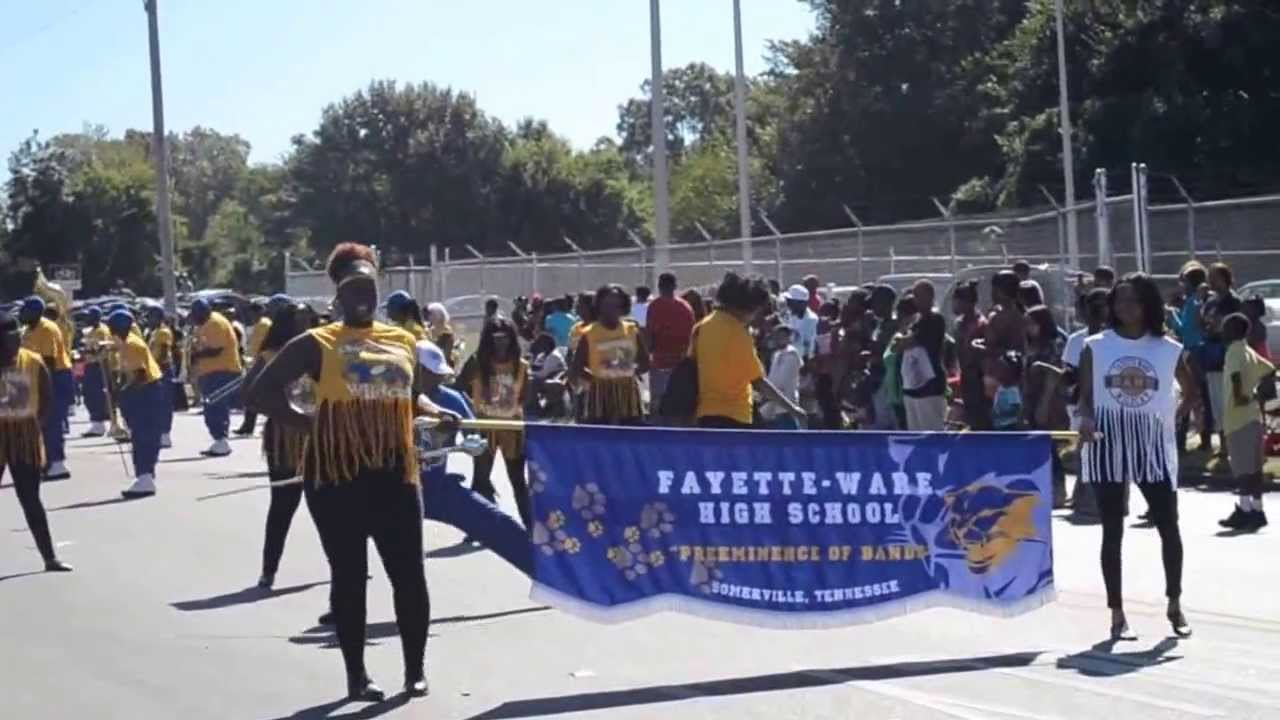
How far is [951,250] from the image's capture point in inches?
1080


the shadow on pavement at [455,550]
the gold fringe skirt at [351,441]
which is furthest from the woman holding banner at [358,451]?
the shadow on pavement at [455,550]

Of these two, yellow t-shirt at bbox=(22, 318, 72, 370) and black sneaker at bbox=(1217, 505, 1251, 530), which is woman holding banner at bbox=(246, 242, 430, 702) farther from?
yellow t-shirt at bbox=(22, 318, 72, 370)

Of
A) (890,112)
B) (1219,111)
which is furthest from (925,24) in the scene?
(1219,111)

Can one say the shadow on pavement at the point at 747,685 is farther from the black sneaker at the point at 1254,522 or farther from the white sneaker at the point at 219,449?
the white sneaker at the point at 219,449

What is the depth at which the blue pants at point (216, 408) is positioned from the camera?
78.8 feet

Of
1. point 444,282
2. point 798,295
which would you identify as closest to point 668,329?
point 798,295

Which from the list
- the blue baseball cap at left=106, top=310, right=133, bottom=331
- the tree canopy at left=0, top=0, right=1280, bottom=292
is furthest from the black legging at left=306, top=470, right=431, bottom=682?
the tree canopy at left=0, top=0, right=1280, bottom=292

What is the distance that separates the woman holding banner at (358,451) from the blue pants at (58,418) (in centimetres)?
1257

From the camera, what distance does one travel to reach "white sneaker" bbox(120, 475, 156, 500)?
65.4ft

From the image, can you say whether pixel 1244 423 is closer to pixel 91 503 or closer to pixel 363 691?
pixel 363 691

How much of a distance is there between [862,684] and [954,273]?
60.5 feet

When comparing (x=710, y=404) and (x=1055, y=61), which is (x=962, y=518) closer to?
(x=710, y=404)

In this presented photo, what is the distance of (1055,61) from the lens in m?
50.4

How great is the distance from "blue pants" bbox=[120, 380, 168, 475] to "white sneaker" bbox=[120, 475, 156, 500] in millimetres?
121
